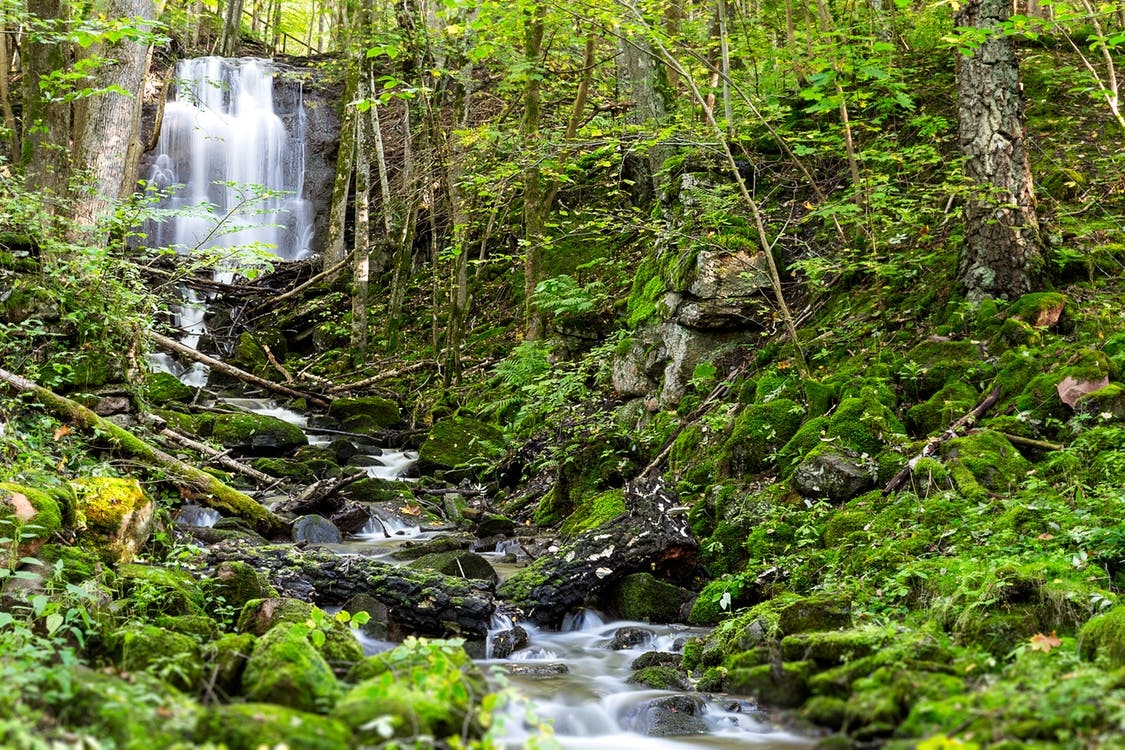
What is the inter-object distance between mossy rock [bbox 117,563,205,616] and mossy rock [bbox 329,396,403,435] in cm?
886

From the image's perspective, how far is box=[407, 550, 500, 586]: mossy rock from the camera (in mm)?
7000

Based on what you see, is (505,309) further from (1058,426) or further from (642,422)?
(1058,426)

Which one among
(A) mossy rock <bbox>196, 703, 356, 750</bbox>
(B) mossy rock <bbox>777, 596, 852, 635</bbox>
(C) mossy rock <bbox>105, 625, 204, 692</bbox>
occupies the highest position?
(A) mossy rock <bbox>196, 703, 356, 750</bbox>

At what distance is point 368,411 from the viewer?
14.4m

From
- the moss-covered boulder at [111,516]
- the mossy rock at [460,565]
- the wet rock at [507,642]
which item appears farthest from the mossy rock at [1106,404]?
the moss-covered boulder at [111,516]

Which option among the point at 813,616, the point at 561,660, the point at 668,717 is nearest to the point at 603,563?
the point at 561,660

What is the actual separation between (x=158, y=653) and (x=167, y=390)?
35.4ft

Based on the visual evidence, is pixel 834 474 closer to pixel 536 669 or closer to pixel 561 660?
pixel 561 660

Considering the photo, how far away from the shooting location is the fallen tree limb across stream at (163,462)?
7551 mm

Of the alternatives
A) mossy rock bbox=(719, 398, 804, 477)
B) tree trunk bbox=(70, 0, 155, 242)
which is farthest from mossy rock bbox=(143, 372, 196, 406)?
Answer: mossy rock bbox=(719, 398, 804, 477)

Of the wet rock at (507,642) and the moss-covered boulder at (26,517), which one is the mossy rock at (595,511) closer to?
the wet rock at (507,642)

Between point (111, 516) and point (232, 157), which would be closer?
point (111, 516)

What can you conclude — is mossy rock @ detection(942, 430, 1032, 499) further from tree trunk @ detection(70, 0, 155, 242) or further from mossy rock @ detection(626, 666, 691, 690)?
tree trunk @ detection(70, 0, 155, 242)

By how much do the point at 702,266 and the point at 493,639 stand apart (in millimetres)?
4969
